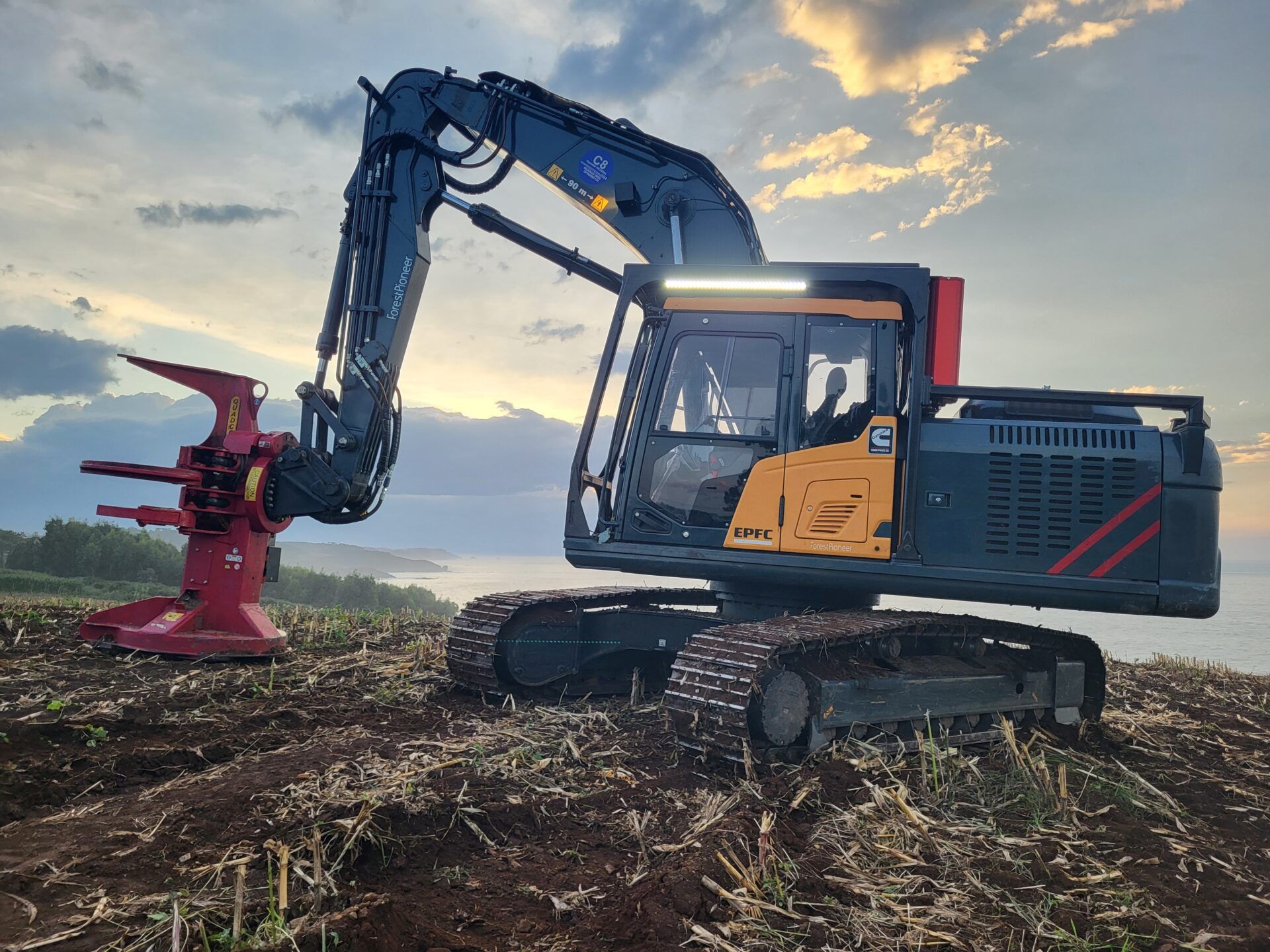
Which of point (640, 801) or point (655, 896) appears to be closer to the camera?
point (655, 896)

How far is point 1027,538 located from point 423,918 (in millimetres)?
4181

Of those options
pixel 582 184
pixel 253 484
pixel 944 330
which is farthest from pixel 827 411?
pixel 253 484

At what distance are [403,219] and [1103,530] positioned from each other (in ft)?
18.8

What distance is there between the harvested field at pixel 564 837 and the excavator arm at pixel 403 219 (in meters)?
2.19

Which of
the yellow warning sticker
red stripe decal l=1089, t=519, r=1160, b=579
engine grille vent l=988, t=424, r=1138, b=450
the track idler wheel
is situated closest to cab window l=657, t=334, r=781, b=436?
engine grille vent l=988, t=424, r=1138, b=450

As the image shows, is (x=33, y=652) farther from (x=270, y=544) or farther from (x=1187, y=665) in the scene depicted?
(x=1187, y=665)

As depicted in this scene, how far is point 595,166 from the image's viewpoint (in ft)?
23.3

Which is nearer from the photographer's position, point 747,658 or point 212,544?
point 747,658

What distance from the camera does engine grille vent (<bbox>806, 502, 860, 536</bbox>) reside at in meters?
5.43

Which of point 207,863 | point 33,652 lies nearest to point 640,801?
point 207,863

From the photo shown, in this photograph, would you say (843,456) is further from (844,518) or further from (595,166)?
(595,166)

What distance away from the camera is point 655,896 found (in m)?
2.85

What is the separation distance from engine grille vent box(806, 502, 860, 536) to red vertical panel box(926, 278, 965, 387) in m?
1.07

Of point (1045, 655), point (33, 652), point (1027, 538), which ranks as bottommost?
point (33, 652)
